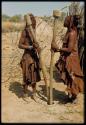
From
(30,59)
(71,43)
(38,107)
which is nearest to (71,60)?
(71,43)

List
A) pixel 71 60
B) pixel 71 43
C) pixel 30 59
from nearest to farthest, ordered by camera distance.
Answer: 1. pixel 71 43
2. pixel 71 60
3. pixel 30 59

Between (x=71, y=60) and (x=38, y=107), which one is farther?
(x=38, y=107)

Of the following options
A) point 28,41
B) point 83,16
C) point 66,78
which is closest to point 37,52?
point 28,41

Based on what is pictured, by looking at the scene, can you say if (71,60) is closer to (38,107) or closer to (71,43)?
(71,43)

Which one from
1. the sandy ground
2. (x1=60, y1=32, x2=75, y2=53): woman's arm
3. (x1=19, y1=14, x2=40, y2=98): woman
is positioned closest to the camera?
the sandy ground

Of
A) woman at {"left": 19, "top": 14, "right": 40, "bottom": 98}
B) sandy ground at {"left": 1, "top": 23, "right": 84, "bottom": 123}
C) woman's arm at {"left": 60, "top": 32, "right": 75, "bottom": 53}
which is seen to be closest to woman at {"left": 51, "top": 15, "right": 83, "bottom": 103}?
woman's arm at {"left": 60, "top": 32, "right": 75, "bottom": 53}

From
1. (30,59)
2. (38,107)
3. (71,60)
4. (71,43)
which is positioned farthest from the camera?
(30,59)

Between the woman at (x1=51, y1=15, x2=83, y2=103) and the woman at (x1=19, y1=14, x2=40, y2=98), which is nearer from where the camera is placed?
the woman at (x1=51, y1=15, x2=83, y2=103)

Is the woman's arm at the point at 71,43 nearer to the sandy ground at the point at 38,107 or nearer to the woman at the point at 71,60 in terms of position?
the woman at the point at 71,60

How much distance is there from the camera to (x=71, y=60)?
7211 mm

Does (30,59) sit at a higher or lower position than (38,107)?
higher

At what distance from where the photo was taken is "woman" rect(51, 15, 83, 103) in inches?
276

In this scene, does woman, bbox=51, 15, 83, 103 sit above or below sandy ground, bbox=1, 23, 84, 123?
above

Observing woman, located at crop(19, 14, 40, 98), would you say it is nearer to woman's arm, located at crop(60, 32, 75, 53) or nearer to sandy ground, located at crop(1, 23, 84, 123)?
sandy ground, located at crop(1, 23, 84, 123)
